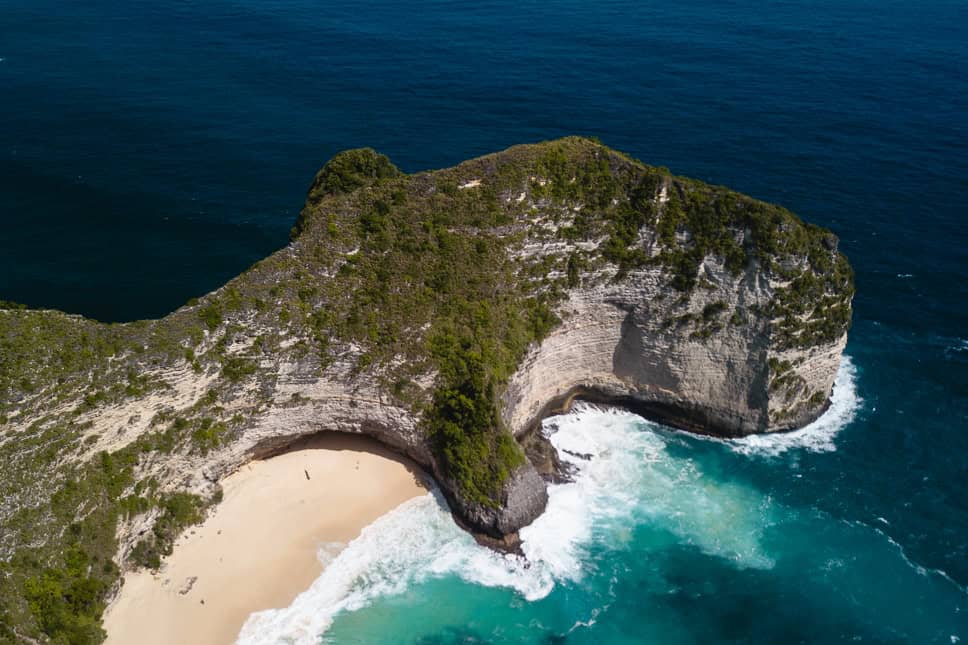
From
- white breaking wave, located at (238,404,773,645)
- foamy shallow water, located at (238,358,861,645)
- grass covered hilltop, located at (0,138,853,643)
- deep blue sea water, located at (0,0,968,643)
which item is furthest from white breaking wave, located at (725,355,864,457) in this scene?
white breaking wave, located at (238,404,773,645)

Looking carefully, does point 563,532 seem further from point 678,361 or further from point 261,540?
point 261,540

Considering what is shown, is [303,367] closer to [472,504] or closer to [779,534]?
[472,504]

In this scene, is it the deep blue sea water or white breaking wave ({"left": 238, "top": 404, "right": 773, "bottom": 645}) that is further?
the deep blue sea water

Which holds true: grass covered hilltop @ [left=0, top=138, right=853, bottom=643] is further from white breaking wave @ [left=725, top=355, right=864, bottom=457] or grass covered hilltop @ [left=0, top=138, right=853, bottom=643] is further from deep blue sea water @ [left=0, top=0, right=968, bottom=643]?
deep blue sea water @ [left=0, top=0, right=968, bottom=643]

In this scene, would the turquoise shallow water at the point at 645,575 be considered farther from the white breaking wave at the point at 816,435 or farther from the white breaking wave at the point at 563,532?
the white breaking wave at the point at 816,435

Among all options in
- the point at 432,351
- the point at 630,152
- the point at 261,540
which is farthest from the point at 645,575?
the point at 630,152

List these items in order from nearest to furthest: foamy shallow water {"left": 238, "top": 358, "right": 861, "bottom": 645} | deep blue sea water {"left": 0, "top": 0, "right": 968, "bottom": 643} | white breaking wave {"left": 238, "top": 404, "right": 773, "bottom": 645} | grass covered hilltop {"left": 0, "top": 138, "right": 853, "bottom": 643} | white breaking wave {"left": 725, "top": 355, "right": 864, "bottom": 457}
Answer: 1. grass covered hilltop {"left": 0, "top": 138, "right": 853, "bottom": 643}
2. white breaking wave {"left": 238, "top": 404, "right": 773, "bottom": 645}
3. foamy shallow water {"left": 238, "top": 358, "right": 861, "bottom": 645}
4. deep blue sea water {"left": 0, "top": 0, "right": 968, "bottom": 643}
5. white breaking wave {"left": 725, "top": 355, "right": 864, "bottom": 457}

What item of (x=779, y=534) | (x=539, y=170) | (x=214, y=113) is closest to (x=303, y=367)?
(x=539, y=170)

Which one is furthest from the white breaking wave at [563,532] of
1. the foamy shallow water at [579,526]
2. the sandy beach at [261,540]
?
the sandy beach at [261,540]

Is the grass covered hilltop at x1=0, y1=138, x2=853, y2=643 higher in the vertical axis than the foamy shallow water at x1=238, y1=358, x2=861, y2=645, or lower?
higher
